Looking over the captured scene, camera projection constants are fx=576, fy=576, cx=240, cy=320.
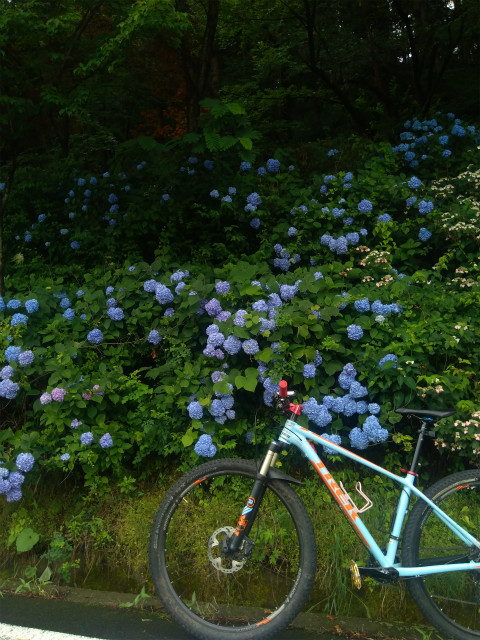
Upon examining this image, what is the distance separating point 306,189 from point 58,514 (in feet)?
11.4

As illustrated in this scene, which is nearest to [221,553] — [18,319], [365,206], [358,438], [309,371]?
[358,438]

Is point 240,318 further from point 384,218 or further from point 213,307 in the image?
point 384,218

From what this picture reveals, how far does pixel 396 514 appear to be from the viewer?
2752 millimetres

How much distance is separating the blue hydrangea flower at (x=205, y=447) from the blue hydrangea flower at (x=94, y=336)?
39.2 inches

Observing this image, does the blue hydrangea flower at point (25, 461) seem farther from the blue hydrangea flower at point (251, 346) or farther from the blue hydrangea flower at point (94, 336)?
the blue hydrangea flower at point (251, 346)

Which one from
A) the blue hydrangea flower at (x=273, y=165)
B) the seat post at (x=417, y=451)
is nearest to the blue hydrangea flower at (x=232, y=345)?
the seat post at (x=417, y=451)

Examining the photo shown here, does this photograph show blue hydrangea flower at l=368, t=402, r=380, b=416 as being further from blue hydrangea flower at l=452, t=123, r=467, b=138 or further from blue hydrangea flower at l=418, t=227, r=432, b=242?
blue hydrangea flower at l=452, t=123, r=467, b=138

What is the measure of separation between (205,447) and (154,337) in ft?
2.79

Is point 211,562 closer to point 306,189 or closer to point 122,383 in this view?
point 122,383

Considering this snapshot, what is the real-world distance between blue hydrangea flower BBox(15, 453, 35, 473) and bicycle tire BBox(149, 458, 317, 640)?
859 mm

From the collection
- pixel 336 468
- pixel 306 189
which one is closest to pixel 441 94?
pixel 306 189

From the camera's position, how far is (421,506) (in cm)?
271

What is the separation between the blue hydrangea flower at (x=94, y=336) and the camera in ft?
12.0

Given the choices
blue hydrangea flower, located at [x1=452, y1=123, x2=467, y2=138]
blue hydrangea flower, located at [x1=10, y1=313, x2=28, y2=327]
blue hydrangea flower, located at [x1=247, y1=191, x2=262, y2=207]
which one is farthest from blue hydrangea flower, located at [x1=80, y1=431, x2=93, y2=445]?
blue hydrangea flower, located at [x1=452, y1=123, x2=467, y2=138]
